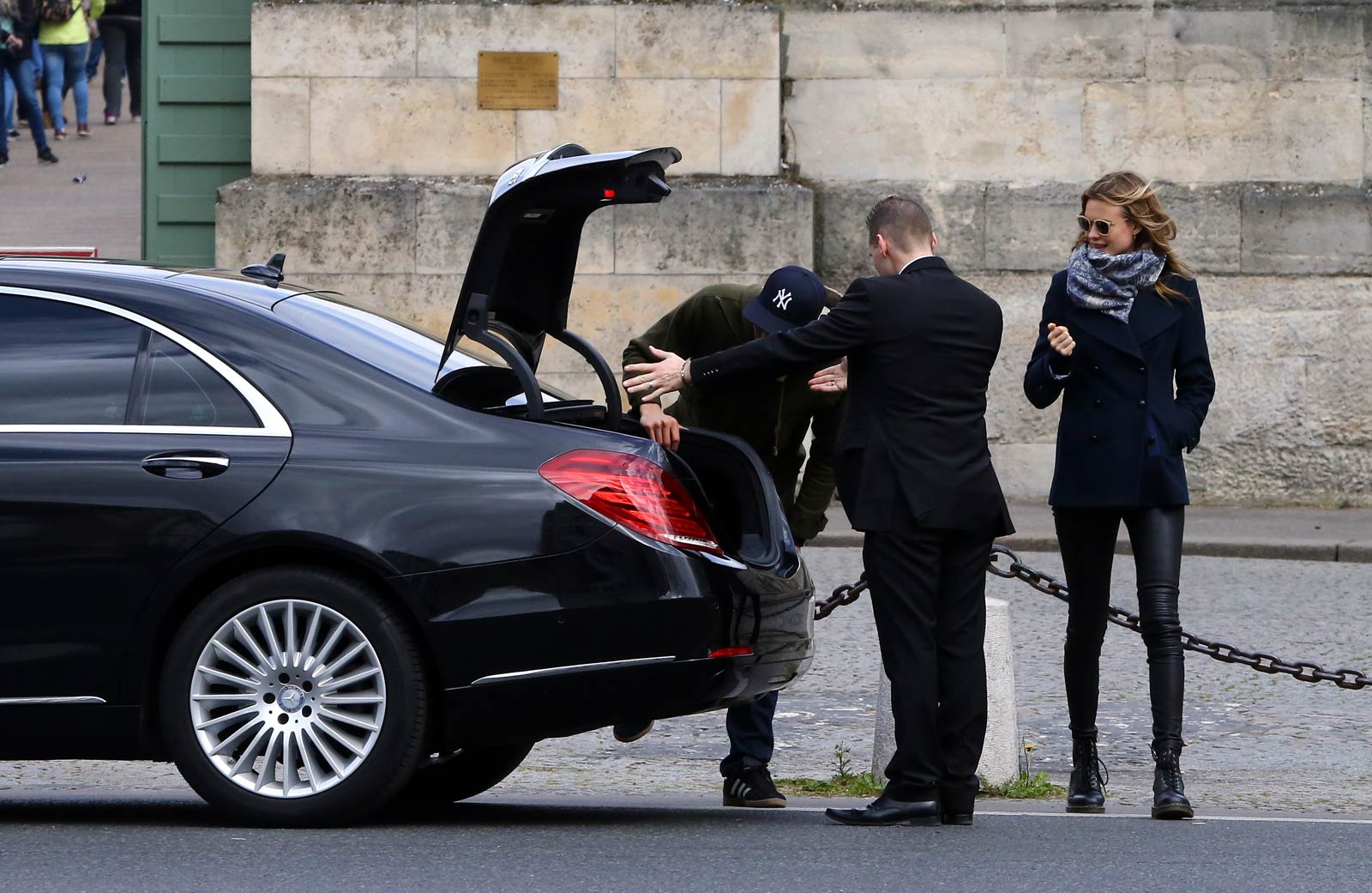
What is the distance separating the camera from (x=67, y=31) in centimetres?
2069

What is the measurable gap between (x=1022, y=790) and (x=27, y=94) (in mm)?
15997

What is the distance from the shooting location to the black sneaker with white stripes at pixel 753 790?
6.54m

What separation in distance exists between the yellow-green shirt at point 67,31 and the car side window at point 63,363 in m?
15.6

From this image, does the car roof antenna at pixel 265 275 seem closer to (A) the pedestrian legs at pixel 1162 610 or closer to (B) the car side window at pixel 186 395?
(B) the car side window at pixel 186 395

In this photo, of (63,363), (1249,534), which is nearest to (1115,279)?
(63,363)

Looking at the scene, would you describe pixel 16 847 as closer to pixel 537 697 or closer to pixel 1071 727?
pixel 537 697

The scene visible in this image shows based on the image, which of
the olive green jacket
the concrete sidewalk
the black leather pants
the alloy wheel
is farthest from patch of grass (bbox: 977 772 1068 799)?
the concrete sidewalk

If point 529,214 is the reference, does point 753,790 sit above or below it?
below

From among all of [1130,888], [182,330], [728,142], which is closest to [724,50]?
[728,142]

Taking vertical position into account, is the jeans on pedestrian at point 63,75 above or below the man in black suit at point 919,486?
above

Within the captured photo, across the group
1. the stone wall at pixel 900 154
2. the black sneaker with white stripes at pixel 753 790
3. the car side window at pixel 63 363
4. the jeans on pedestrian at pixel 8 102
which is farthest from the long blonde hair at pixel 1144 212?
the jeans on pedestrian at pixel 8 102

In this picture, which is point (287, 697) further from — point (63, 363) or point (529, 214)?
point (529, 214)

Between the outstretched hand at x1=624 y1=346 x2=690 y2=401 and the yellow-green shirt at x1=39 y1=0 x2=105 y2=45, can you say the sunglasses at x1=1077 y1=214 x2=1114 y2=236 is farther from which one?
the yellow-green shirt at x1=39 y1=0 x2=105 y2=45

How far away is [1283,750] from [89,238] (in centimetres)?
1206
